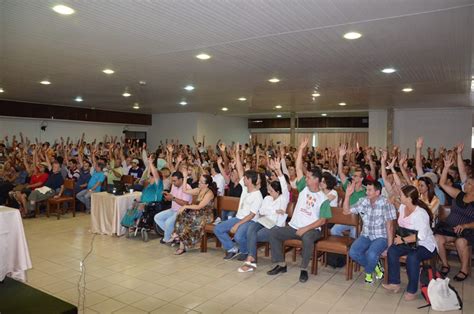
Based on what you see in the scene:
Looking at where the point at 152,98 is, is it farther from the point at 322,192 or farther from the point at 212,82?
the point at 322,192

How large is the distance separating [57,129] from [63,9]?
12.5 m

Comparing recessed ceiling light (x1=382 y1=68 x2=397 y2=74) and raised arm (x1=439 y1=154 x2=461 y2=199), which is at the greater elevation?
recessed ceiling light (x1=382 y1=68 x2=397 y2=74)

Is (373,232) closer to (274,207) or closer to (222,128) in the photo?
(274,207)

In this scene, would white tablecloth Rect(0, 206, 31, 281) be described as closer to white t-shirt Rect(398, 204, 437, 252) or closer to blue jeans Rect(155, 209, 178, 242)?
blue jeans Rect(155, 209, 178, 242)

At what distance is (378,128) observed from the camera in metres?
15.2

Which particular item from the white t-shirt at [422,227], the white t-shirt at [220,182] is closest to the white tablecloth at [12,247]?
the white t-shirt at [220,182]

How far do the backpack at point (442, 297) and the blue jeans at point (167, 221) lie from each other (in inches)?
152

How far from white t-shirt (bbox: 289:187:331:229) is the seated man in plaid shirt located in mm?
531

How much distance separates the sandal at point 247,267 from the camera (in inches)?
198

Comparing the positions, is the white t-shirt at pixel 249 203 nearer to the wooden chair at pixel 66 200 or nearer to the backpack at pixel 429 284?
the backpack at pixel 429 284

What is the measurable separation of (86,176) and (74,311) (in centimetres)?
678

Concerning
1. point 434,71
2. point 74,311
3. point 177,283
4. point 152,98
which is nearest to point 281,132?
point 152,98

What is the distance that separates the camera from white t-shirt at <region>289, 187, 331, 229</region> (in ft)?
16.1

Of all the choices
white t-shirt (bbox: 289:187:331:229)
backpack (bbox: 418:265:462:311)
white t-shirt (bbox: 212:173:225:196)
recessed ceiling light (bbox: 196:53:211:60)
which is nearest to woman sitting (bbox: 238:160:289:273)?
white t-shirt (bbox: 289:187:331:229)
